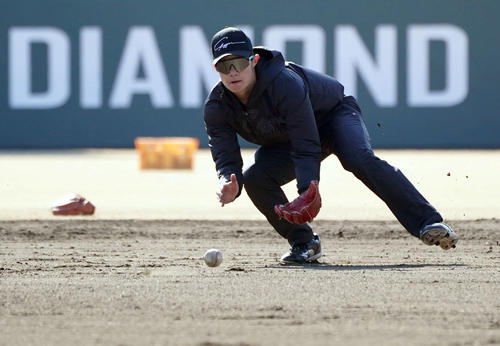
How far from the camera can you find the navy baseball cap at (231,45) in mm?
6574

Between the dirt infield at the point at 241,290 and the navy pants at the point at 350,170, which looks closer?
the dirt infield at the point at 241,290

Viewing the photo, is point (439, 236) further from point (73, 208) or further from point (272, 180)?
point (73, 208)

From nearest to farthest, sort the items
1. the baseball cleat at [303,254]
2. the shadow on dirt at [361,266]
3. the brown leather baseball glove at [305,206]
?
the brown leather baseball glove at [305,206] → the shadow on dirt at [361,266] → the baseball cleat at [303,254]

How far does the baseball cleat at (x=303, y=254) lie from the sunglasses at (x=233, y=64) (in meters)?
1.45

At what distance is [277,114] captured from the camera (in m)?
6.77

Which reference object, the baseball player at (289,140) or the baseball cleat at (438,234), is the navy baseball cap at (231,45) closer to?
the baseball player at (289,140)

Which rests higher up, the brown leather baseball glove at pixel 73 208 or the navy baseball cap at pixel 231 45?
the navy baseball cap at pixel 231 45

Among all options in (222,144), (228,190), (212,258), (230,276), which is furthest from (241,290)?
(222,144)

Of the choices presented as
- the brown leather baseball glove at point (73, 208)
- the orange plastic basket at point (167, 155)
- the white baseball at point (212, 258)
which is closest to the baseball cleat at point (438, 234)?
the white baseball at point (212, 258)

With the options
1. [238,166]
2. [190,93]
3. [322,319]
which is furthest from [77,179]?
[322,319]

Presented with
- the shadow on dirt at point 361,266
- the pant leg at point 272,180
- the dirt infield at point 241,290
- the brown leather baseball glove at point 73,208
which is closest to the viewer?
the dirt infield at point 241,290

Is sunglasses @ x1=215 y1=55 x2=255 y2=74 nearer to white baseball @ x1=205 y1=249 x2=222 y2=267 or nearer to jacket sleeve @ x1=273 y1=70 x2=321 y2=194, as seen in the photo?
jacket sleeve @ x1=273 y1=70 x2=321 y2=194

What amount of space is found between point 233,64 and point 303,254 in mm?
1488

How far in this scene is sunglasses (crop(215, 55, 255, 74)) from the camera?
6.57 m
